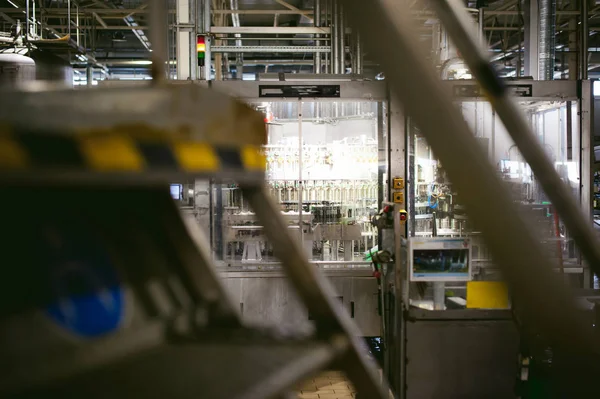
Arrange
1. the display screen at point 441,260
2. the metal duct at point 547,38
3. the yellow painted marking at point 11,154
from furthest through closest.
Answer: the metal duct at point 547,38 < the display screen at point 441,260 < the yellow painted marking at point 11,154

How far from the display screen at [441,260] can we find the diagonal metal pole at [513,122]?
3043 mm

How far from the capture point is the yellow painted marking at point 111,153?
2.62 feet

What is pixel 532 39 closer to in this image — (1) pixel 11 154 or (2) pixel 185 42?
(2) pixel 185 42

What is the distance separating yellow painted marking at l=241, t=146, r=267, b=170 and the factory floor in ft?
14.1

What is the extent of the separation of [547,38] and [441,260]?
4.30 m

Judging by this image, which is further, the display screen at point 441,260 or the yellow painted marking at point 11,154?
the display screen at point 441,260

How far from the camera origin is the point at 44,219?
1.09m

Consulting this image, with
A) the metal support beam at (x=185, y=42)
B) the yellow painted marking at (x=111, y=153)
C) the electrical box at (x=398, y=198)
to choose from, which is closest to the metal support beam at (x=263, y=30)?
the metal support beam at (x=185, y=42)

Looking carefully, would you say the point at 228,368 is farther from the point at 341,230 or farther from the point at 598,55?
the point at 598,55

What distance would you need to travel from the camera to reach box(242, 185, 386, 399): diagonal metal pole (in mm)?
1291

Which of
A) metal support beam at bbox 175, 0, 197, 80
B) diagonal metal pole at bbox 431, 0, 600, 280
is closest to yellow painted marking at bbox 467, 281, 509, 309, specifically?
diagonal metal pole at bbox 431, 0, 600, 280

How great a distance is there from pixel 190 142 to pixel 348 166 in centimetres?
681

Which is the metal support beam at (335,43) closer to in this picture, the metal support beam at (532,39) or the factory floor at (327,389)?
the metal support beam at (532,39)

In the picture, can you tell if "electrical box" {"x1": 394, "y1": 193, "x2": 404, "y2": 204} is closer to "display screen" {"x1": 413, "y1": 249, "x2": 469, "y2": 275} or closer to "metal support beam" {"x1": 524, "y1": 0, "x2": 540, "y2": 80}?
"display screen" {"x1": 413, "y1": 249, "x2": 469, "y2": 275}
